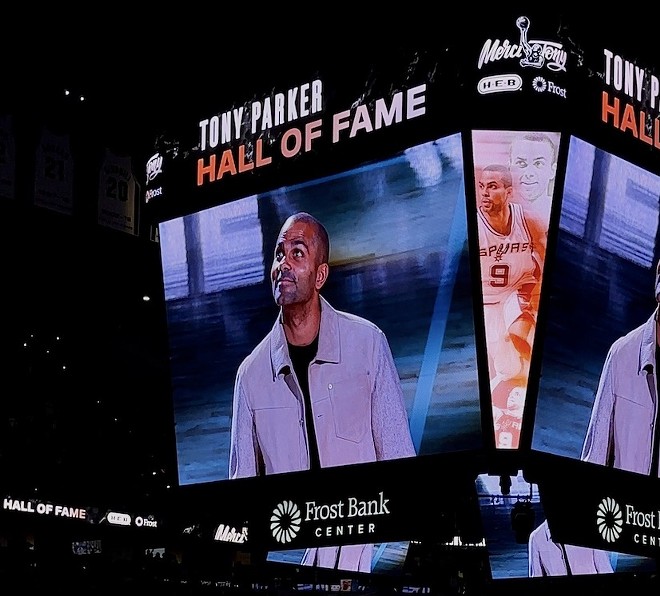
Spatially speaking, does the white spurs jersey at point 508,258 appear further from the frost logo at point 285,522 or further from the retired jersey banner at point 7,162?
the retired jersey banner at point 7,162

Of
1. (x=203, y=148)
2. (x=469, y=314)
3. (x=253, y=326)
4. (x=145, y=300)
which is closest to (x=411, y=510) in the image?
(x=469, y=314)

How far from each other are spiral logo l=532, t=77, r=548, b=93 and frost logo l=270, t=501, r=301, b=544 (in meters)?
5.24

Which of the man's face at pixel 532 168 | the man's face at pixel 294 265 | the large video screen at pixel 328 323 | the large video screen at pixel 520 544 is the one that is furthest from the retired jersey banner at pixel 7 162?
the large video screen at pixel 520 544

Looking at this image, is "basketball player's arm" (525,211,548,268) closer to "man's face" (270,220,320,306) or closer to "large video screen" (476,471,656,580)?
"large video screen" (476,471,656,580)

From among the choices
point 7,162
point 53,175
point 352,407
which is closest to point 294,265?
point 352,407

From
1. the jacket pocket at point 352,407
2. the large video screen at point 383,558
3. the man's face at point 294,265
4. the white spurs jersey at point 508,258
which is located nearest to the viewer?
the white spurs jersey at point 508,258

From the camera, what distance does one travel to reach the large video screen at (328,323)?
13.3 meters

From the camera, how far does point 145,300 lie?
29.6m

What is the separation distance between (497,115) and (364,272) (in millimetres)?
2256

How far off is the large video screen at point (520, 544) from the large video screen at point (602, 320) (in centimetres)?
99

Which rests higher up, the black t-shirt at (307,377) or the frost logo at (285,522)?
the black t-shirt at (307,377)

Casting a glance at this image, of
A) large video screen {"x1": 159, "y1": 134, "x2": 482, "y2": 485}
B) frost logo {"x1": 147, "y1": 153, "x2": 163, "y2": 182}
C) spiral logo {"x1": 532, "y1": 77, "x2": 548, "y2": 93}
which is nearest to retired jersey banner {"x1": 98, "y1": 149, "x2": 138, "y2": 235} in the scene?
frost logo {"x1": 147, "y1": 153, "x2": 163, "y2": 182}

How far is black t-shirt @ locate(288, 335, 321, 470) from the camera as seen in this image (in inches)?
565

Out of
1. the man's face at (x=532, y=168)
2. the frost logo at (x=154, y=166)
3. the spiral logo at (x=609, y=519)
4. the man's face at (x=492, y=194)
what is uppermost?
the frost logo at (x=154, y=166)
